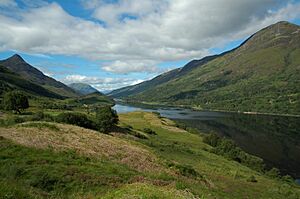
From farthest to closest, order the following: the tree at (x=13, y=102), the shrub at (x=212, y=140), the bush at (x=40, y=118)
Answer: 1. the shrub at (x=212, y=140)
2. the tree at (x=13, y=102)
3. the bush at (x=40, y=118)

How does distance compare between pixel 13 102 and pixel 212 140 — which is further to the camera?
pixel 212 140

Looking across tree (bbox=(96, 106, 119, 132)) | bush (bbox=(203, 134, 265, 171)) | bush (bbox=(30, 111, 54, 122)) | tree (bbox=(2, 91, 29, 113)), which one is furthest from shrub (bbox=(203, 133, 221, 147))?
tree (bbox=(2, 91, 29, 113))

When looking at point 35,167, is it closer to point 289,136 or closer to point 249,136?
point 249,136

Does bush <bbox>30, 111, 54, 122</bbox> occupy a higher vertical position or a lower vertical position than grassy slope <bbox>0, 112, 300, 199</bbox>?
higher

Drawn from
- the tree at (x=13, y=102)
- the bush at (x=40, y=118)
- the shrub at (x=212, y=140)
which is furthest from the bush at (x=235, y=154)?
the tree at (x=13, y=102)

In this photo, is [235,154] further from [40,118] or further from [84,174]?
[84,174]

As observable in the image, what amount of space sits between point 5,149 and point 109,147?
53.4 ft

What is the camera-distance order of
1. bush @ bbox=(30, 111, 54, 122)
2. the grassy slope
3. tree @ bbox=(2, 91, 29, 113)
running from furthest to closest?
Answer: 1. tree @ bbox=(2, 91, 29, 113)
2. bush @ bbox=(30, 111, 54, 122)
3. the grassy slope

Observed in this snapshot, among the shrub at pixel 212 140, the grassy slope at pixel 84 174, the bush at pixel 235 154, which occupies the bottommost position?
the bush at pixel 235 154

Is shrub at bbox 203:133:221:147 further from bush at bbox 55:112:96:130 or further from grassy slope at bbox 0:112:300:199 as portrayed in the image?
grassy slope at bbox 0:112:300:199

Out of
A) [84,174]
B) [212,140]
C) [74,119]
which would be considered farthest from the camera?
[212,140]

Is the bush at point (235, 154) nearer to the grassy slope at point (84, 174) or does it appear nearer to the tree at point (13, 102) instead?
the grassy slope at point (84, 174)

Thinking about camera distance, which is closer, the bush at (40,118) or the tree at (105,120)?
the bush at (40,118)

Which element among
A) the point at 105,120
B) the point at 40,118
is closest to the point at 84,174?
the point at 40,118
